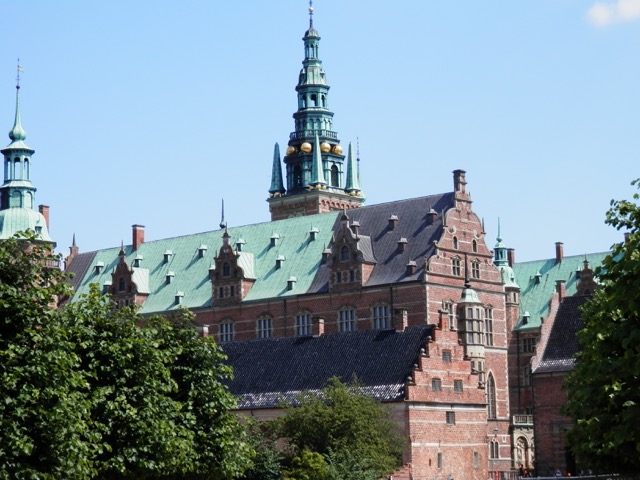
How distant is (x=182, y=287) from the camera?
368 ft

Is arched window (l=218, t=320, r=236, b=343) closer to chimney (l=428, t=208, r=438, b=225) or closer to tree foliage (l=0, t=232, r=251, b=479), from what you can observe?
chimney (l=428, t=208, r=438, b=225)

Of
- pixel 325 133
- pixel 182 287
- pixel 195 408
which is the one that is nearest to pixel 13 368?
pixel 195 408

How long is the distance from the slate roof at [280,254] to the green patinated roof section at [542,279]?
1922 centimetres

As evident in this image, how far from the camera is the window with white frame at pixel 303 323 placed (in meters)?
102

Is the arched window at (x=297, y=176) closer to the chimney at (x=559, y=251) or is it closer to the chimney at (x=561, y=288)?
the chimney at (x=559, y=251)

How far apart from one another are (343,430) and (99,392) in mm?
26859

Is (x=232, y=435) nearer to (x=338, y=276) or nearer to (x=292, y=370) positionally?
(x=292, y=370)

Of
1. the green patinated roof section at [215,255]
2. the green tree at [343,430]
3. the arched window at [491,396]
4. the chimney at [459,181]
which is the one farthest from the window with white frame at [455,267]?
the green tree at [343,430]

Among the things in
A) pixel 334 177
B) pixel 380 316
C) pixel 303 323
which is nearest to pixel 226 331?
pixel 303 323

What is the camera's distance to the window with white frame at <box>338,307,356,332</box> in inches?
3890

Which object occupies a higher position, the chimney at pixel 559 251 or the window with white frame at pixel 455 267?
the chimney at pixel 559 251

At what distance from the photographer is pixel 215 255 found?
369 feet

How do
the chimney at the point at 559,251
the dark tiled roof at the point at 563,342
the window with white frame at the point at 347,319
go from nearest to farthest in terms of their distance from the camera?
the dark tiled roof at the point at 563,342 < the window with white frame at the point at 347,319 < the chimney at the point at 559,251

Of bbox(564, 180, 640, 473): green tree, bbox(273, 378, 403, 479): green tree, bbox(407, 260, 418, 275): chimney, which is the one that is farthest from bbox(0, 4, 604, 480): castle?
bbox(564, 180, 640, 473): green tree
